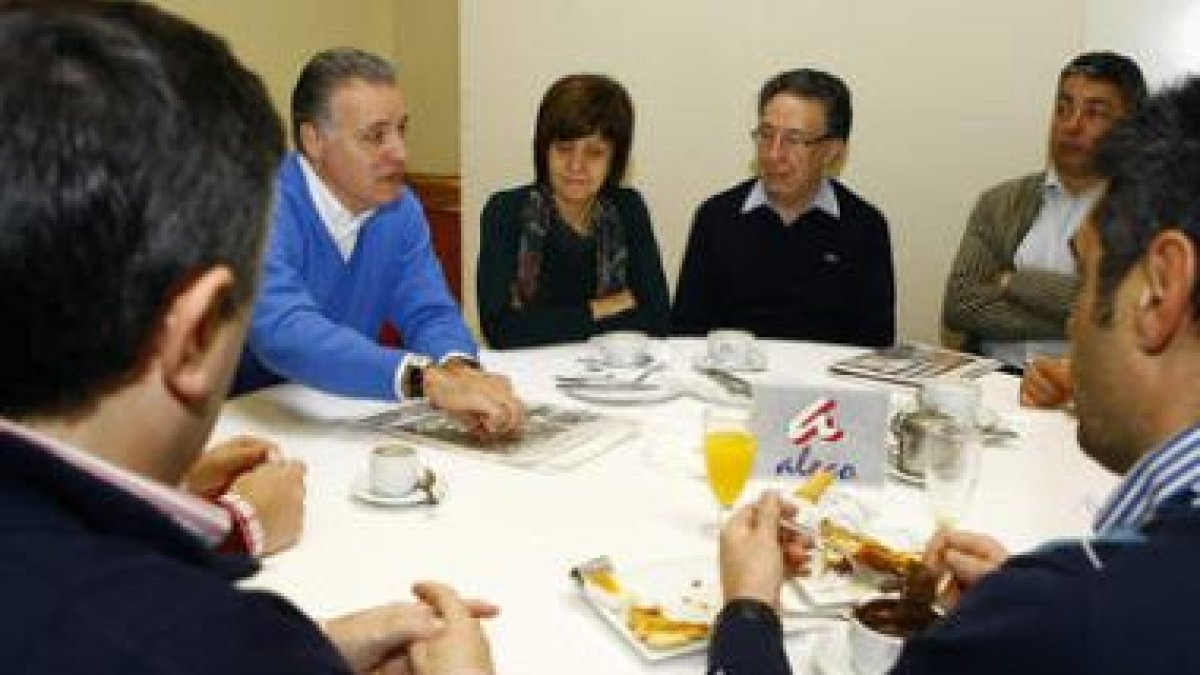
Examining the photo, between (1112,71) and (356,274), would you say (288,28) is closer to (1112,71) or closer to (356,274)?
(356,274)

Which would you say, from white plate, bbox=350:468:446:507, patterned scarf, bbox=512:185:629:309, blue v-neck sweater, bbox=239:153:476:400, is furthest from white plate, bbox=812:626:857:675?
patterned scarf, bbox=512:185:629:309

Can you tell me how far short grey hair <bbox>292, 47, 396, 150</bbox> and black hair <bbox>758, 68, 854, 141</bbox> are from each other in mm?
1227

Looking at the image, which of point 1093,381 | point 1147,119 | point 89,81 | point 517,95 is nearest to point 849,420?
point 1093,381

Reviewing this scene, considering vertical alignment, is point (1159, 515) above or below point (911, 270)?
above

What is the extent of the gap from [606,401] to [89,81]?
1.63m

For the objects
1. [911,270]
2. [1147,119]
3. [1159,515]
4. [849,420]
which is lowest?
[911,270]

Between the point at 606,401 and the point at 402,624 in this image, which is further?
the point at 606,401

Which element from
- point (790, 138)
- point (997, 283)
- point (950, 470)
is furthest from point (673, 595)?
point (997, 283)

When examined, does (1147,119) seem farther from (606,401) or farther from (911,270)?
(911,270)

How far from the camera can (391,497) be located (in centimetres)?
172

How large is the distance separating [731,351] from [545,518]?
3.05 ft

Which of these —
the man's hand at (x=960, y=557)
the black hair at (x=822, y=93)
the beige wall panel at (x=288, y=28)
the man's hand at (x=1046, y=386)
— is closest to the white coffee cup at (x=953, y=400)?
the man's hand at (x=1046, y=386)

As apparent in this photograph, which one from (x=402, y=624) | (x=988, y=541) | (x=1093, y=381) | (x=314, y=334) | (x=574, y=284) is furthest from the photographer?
(x=574, y=284)

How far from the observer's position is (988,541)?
1.43 m
